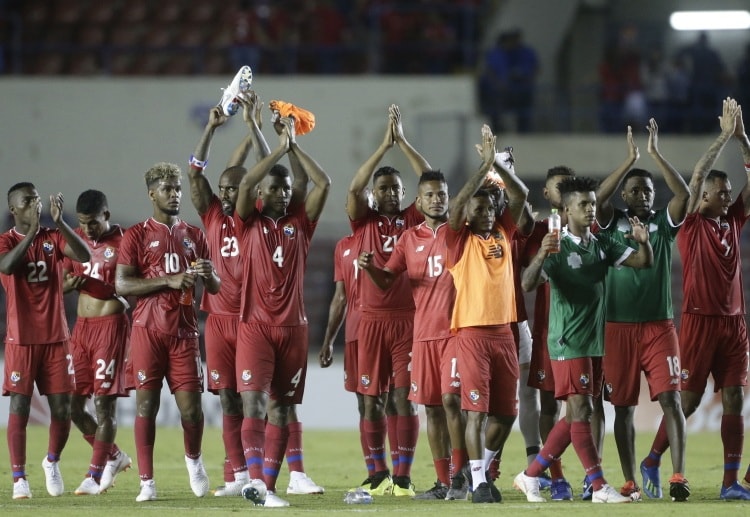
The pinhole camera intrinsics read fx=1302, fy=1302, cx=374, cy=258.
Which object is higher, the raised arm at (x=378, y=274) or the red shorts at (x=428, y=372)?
the raised arm at (x=378, y=274)

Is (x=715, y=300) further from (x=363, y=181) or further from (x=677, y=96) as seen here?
(x=677, y=96)

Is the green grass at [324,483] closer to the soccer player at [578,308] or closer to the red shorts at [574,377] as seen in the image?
the soccer player at [578,308]

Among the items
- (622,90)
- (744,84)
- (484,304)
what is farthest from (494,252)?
(744,84)

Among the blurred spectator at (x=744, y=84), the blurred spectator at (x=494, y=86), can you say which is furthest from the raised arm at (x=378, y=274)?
the blurred spectator at (x=744, y=84)

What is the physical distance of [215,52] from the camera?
74.5ft

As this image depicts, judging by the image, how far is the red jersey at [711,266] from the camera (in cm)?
1059

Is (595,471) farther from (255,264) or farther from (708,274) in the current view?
(255,264)

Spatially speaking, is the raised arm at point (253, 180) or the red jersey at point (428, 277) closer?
the raised arm at point (253, 180)

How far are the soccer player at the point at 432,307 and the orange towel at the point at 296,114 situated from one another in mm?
1184

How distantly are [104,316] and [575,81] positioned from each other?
1489cm

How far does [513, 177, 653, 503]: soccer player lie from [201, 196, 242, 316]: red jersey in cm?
253

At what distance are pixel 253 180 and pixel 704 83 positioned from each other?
592 inches

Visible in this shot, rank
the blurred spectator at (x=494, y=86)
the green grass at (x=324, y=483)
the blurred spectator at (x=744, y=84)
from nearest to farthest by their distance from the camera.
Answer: the green grass at (x=324, y=483) < the blurred spectator at (x=494, y=86) < the blurred spectator at (x=744, y=84)

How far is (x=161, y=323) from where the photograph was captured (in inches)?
405
